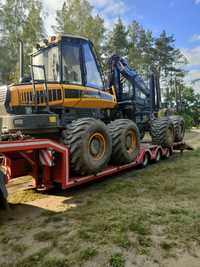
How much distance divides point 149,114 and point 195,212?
6070 millimetres

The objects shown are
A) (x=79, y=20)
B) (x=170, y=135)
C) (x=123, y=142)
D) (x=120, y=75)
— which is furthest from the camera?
(x=79, y=20)

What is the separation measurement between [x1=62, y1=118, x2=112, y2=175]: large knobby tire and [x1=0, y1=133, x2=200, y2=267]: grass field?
54 cm

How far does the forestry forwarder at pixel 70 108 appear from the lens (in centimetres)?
520

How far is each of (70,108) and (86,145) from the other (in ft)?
3.93

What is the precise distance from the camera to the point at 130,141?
688cm

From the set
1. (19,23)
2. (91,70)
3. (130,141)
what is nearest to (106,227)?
(130,141)

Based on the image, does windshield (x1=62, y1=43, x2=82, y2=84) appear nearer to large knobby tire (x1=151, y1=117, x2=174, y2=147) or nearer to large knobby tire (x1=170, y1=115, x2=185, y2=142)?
large knobby tire (x1=151, y1=117, x2=174, y2=147)


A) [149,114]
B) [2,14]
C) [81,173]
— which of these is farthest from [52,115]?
[2,14]

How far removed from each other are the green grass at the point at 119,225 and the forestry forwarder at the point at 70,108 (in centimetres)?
95

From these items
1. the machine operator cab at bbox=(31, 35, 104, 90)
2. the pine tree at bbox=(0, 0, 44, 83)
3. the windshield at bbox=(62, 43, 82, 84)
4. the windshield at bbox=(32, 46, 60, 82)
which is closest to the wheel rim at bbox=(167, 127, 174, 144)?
the machine operator cab at bbox=(31, 35, 104, 90)

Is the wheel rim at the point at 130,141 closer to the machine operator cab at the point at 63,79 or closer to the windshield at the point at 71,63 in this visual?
the machine operator cab at the point at 63,79

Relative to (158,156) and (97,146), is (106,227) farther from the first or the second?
(158,156)

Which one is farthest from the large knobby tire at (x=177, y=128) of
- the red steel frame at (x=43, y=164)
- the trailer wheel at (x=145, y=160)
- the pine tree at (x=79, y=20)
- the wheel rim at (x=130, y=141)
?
the pine tree at (x=79, y=20)

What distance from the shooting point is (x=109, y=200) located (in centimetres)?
475
